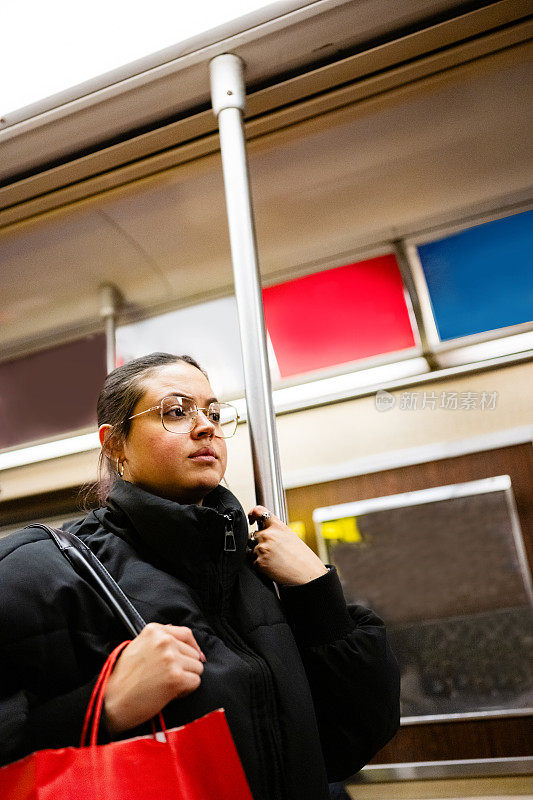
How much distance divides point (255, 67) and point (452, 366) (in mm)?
1067

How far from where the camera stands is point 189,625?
3.54 feet

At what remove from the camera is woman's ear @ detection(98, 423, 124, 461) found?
148cm

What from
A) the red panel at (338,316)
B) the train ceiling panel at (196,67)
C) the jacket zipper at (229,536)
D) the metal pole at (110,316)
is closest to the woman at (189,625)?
the jacket zipper at (229,536)

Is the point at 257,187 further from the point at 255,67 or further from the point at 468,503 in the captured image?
the point at 468,503

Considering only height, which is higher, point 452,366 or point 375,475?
point 452,366

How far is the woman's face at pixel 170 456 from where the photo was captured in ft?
4.42

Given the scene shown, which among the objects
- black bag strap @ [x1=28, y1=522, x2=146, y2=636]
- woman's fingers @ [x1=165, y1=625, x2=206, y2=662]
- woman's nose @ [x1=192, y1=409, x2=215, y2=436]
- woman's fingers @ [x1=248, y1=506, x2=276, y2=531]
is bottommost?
woman's fingers @ [x1=165, y1=625, x2=206, y2=662]

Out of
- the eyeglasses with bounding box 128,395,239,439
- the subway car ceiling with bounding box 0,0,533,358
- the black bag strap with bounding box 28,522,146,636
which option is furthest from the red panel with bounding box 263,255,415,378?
the black bag strap with bounding box 28,522,146,636

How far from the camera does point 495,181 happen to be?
201 cm

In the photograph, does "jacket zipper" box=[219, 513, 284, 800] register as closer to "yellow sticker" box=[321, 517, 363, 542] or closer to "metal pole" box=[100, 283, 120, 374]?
"yellow sticker" box=[321, 517, 363, 542]

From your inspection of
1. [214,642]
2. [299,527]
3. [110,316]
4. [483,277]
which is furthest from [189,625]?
[110,316]

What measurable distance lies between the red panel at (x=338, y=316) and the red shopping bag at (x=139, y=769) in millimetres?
1355

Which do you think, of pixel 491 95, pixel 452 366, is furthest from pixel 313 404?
pixel 491 95

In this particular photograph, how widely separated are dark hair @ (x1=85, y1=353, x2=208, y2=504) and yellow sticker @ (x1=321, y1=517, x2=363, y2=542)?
80cm
